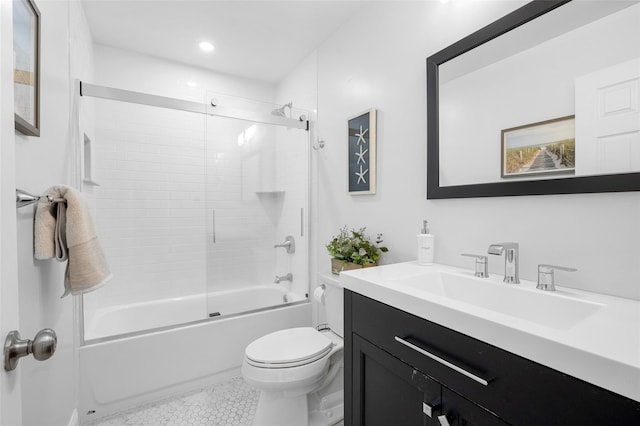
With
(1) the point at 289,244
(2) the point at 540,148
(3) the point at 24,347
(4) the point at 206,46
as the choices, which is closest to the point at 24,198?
(3) the point at 24,347

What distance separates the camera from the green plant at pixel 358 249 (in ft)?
5.22

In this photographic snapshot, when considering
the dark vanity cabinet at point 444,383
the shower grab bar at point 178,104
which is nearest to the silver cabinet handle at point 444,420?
the dark vanity cabinet at point 444,383

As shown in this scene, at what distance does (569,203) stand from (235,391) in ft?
6.56

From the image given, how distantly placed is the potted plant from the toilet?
13 cm

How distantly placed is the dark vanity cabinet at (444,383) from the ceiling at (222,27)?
1848 millimetres

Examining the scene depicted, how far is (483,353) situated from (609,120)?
30.7 inches

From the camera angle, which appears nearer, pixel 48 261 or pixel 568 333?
pixel 568 333

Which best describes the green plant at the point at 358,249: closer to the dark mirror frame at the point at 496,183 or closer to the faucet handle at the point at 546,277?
the dark mirror frame at the point at 496,183

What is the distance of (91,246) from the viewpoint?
41.0 inches

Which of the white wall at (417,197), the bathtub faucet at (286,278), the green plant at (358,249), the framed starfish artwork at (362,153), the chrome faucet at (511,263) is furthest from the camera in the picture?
the bathtub faucet at (286,278)

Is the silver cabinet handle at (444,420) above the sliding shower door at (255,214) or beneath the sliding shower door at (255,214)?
beneath

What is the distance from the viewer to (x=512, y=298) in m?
0.97

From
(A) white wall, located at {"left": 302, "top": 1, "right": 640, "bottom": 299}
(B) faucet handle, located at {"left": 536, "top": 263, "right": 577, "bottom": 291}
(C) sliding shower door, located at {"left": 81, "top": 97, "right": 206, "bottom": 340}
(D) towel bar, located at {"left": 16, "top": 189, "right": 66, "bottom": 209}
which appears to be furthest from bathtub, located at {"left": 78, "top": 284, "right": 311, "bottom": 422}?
(B) faucet handle, located at {"left": 536, "top": 263, "right": 577, "bottom": 291}

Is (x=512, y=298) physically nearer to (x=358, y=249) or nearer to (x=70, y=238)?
(x=358, y=249)
